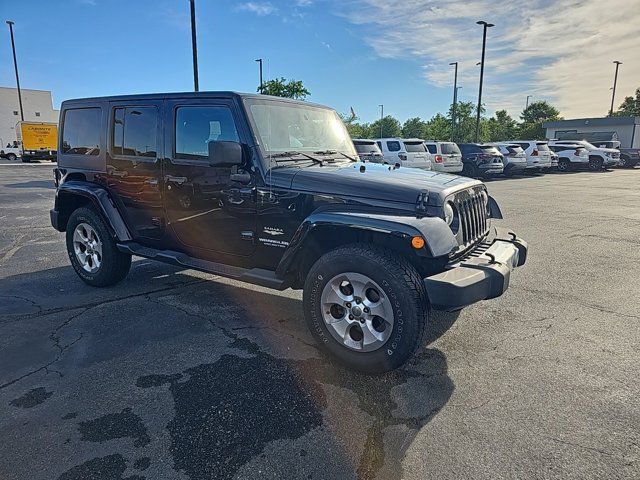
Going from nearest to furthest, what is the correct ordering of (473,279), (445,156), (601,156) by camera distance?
(473,279) → (445,156) → (601,156)

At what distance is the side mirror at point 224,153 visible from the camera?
3.34 m

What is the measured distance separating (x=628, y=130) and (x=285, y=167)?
170 feet

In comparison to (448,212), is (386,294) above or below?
below

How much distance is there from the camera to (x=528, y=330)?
12.7 ft

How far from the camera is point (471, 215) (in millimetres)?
3592

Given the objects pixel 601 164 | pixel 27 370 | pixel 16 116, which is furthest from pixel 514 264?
pixel 16 116

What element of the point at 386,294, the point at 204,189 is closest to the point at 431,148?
the point at 204,189

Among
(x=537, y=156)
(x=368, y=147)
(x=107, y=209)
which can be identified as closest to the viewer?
(x=107, y=209)

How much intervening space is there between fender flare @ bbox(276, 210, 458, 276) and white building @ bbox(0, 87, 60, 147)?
6424cm

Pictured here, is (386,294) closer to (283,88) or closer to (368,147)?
(368,147)

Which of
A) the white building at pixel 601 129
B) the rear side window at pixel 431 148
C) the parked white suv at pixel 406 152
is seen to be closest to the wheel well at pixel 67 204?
the parked white suv at pixel 406 152

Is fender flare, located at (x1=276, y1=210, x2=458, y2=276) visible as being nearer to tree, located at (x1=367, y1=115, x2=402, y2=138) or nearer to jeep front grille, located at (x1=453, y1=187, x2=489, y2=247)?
jeep front grille, located at (x1=453, y1=187, x2=489, y2=247)

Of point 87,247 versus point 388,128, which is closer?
point 87,247

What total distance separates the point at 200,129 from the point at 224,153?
2.60 ft
